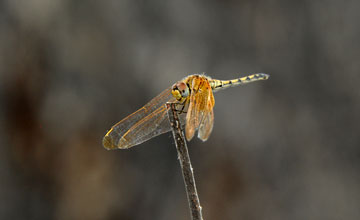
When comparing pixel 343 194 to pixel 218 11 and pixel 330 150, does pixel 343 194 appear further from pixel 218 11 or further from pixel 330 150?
pixel 218 11

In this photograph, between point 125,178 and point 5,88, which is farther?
point 125,178

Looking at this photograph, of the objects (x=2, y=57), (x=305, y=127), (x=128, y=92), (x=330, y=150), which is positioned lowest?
(x=330, y=150)

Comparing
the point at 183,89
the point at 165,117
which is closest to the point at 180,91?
the point at 183,89

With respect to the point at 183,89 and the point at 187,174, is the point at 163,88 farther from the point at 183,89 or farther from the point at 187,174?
the point at 187,174

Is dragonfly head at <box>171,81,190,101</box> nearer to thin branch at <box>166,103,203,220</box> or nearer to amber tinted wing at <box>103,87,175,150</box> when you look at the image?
amber tinted wing at <box>103,87,175,150</box>

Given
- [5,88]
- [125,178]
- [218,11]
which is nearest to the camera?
[5,88]

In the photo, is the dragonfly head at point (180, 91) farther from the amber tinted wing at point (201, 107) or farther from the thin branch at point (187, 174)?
the thin branch at point (187, 174)

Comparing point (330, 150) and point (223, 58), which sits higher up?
point (223, 58)

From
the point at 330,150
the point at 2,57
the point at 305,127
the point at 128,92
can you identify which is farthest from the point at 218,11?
the point at 2,57
